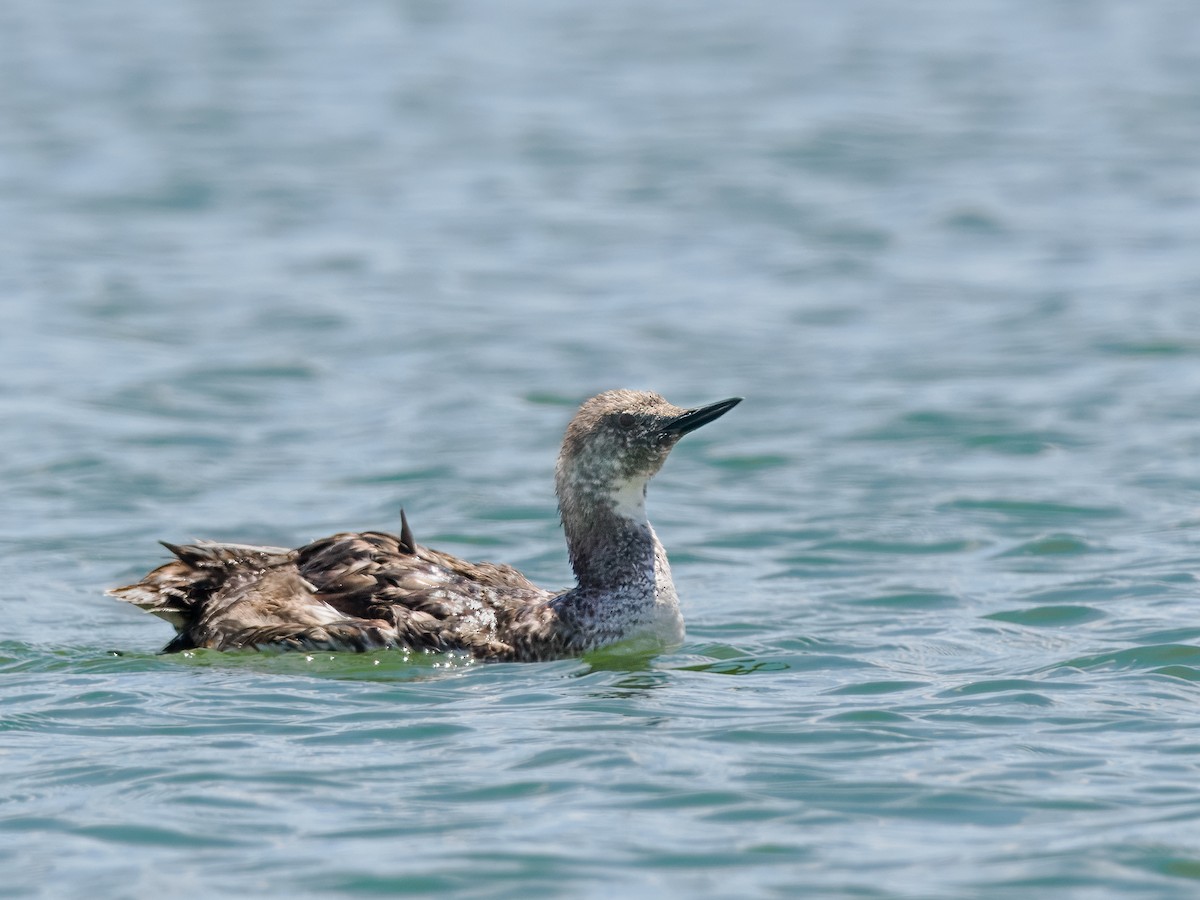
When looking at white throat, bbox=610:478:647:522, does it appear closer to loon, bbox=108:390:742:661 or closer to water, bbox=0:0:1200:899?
loon, bbox=108:390:742:661

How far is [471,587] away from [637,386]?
6184 mm

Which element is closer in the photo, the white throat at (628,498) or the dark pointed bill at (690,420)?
the dark pointed bill at (690,420)

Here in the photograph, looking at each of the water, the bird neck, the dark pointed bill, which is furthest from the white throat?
the water

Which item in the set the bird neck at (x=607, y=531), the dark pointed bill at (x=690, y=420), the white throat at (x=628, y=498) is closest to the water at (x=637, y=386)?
the bird neck at (x=607, y=531)

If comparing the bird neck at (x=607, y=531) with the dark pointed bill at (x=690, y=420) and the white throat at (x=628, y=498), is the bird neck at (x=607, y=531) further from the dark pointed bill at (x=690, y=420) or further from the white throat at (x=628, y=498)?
the dark pointed bill at (x=690, y=420)

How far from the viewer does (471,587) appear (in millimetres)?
10445

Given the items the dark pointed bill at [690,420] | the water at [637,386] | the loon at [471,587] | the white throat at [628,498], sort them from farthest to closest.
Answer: the white throat at [628,498]
the dark pointed bill at [690,420]
the loon at [471,587]
the water at [637,386]

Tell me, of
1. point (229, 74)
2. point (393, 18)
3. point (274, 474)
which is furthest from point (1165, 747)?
point (393, 18)

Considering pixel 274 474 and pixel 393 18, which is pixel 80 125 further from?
pixel 274 474

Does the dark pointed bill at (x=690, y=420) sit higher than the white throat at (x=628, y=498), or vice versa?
the dark pointed bill at (x=690, y=420)

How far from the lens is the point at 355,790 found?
7.85 m

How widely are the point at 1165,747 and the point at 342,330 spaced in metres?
11.3

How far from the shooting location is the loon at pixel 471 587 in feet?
33.2

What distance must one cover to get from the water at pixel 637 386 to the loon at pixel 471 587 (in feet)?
0.61
